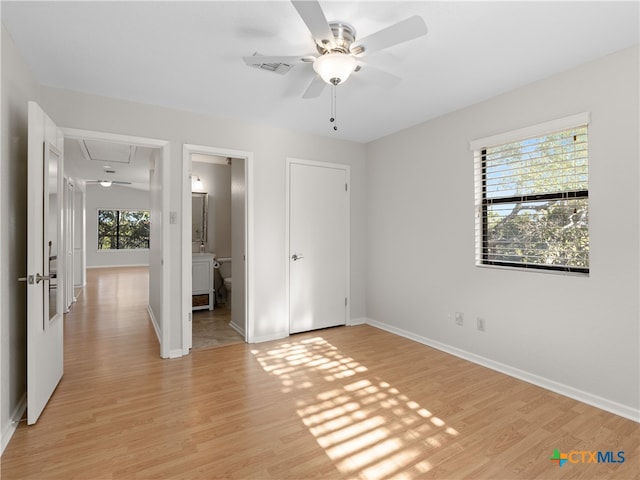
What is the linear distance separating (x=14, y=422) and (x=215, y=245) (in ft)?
13.7

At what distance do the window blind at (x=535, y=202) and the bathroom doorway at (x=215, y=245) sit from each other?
8.16 feet

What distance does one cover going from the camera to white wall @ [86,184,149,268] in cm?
1133

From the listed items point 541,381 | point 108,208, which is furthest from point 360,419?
point 108,208

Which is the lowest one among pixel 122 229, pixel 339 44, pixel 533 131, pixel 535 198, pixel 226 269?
pixel 226 269

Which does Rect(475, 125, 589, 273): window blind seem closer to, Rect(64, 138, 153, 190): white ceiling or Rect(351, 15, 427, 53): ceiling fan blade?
Rect(351, 15, 427, 53): ceiling fan blade

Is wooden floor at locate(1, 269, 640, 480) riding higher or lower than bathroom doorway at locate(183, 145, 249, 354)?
lower

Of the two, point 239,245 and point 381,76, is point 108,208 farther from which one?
point 381,76

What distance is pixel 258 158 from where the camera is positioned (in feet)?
12.9

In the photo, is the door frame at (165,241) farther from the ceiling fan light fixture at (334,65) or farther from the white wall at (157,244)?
the ceiling fan light fixture at (334,65)

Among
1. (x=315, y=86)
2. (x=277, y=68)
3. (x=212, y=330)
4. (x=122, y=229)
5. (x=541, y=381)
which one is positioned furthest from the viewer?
(x=122, y=229)

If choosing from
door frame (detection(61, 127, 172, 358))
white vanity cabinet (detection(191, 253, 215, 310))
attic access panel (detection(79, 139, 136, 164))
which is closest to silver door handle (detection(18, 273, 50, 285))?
door frame (detection(61, 127, 172, 358))

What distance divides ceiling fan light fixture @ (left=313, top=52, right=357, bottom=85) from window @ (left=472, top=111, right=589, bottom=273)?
69.0 inches

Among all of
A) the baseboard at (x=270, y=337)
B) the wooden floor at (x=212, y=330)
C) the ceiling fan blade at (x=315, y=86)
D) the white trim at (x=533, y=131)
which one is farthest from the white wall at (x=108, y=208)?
the white trim at (x=533, y=131)

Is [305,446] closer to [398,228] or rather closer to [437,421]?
[437,421]
